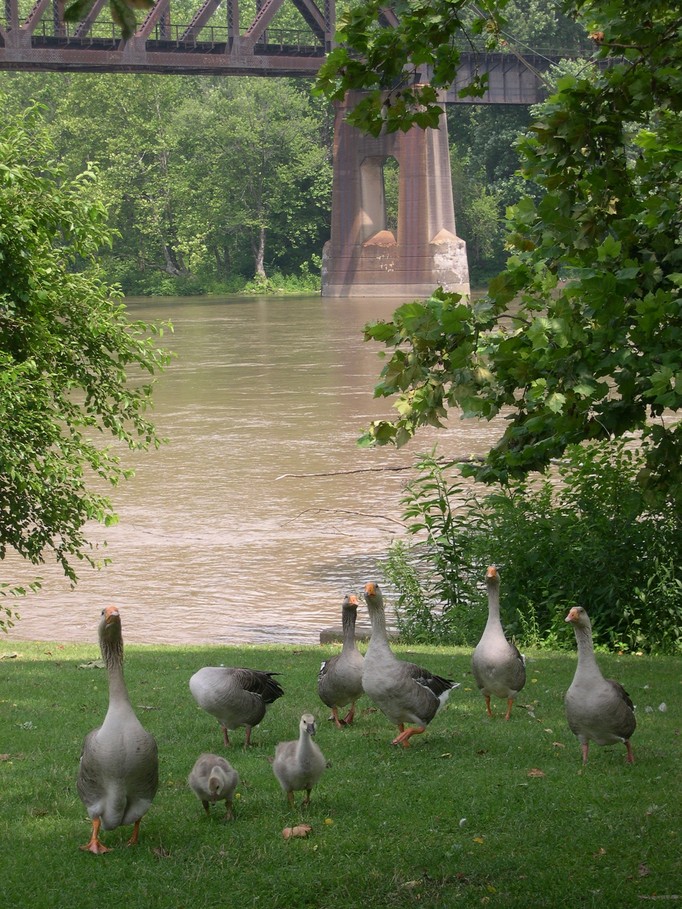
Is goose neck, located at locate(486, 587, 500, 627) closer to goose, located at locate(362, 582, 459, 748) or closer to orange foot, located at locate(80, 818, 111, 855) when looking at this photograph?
goose, located at locate(362, 582, 459, 748)

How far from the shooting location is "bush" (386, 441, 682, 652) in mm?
12578

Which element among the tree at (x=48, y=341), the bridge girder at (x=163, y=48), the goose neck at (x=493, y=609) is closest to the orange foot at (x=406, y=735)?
the goose neck at (x=493, y=609)

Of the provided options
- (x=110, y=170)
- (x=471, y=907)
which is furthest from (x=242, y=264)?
(x=471, y=907)

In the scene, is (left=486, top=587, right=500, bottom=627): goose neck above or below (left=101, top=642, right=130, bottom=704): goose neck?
below

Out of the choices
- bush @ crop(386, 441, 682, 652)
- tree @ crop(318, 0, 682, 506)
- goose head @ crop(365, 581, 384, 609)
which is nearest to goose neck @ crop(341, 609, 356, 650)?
goose head @ crop(365, 581, 384, 609)

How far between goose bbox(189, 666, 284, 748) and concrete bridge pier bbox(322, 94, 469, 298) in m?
61.0

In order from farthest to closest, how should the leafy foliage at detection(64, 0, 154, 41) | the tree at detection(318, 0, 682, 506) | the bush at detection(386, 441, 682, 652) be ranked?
the bush at detection(386, 441, 682, 652) < the tree at detection(318, 0, 682, 506) < the leafy foliage at detection(64, 0, 154, 41)

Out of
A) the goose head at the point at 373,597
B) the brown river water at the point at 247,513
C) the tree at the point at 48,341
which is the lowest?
the brown river water at the point at 247,513

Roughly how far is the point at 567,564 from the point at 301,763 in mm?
6809

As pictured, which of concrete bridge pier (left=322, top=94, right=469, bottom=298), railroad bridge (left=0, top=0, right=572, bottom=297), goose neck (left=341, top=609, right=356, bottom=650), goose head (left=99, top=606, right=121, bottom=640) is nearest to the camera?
goose head (left=99, top=606, right=121, bottom=640)

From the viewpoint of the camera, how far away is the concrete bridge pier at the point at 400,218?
6850cm

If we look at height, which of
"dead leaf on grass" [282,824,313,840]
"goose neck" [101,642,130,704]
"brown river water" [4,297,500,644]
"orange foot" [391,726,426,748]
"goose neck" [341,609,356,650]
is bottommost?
"brown river water" [4,297,500,644]

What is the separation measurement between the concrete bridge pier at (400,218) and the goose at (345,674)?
6013 centimetres

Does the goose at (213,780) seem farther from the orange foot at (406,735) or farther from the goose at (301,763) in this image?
the orange foot at (406,735)
